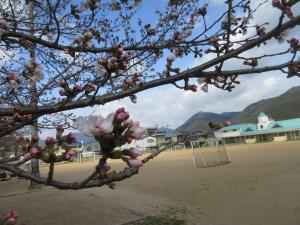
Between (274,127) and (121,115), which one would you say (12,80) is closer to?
(121,115)

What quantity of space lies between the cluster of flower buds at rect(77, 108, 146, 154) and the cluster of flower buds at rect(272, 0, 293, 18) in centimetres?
125

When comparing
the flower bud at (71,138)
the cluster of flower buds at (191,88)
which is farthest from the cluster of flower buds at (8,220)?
the cluster of flower buds at (191,88)

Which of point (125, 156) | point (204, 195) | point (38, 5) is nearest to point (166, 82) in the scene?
point (125, 156)

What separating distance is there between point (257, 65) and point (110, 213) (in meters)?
7.01

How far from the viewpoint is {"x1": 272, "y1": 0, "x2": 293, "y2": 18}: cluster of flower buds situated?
1.98 m

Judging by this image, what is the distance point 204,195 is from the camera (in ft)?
34.9

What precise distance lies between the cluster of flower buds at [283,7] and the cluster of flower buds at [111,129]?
4.11 feet

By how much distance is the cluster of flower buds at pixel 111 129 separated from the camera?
108 centimetres

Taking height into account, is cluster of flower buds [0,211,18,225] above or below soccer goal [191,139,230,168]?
below

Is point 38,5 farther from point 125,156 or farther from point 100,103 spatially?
point 125,156

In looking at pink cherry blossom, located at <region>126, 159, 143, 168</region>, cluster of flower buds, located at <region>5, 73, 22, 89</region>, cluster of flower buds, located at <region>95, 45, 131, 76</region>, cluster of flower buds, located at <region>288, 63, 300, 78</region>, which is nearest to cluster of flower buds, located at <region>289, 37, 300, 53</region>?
cluster of flower buds, located at <region>288, 63, 300, 78</region>

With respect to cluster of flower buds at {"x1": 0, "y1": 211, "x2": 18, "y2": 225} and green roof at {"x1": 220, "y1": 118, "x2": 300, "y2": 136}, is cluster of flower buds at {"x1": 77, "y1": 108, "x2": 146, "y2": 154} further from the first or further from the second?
green roof at {"x1": 220, "y1": 118, "x2": 300, "y2": 136}

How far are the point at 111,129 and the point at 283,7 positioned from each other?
54.8 inches

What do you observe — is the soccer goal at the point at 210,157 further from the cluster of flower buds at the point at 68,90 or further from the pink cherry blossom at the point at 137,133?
the pink cherry blossom at the point at 137,133
